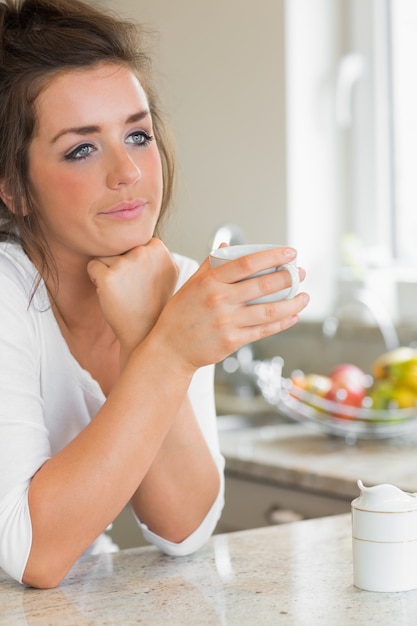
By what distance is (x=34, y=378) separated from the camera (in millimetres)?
1385

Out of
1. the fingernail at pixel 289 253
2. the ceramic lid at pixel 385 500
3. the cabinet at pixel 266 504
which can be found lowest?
the cabinet at pixel 266 504

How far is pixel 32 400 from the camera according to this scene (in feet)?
4.40

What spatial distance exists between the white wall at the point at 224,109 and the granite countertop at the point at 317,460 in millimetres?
820

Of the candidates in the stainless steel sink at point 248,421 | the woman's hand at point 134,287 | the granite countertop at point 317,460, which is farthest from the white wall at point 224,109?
the woman's hand at point 134,287

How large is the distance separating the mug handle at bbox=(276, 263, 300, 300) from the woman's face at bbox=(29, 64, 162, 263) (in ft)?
0.93

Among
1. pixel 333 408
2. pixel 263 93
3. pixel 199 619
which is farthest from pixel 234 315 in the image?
pixel 263 93

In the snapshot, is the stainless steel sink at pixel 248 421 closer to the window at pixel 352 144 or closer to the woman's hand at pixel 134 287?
the window at pixel 352 144

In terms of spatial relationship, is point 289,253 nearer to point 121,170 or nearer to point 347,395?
point 121,170

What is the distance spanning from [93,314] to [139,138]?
0.30 meters

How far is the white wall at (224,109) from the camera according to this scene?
10.0 ft

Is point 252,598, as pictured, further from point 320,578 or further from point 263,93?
point 263,93

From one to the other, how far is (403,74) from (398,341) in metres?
0.81

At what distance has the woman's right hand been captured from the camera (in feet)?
3.84

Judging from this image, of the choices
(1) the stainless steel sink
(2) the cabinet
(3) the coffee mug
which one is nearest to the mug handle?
(3) the coffee mug
